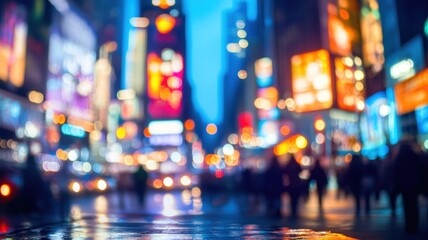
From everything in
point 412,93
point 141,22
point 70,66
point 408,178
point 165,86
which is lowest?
point 408,178

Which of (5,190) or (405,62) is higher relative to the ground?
(405,62)

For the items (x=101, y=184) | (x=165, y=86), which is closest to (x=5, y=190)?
(x=101, y=184)

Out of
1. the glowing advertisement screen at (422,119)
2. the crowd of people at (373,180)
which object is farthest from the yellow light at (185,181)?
the crowd of people at (373,180)

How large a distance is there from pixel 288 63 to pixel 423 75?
187 feet

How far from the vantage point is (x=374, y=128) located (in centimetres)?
5419

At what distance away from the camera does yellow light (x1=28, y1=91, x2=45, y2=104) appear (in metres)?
72.2

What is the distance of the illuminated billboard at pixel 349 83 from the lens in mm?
74500

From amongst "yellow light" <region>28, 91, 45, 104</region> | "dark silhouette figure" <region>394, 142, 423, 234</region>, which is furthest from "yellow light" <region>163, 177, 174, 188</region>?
"dark silhouette figure" <region>394, 142, 423, 234</region>

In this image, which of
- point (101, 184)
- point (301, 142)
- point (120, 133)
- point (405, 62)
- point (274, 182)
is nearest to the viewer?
point (274, 182)

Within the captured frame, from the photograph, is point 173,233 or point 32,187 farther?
point 32,187

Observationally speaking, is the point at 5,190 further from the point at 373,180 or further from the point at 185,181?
the point at 185,181

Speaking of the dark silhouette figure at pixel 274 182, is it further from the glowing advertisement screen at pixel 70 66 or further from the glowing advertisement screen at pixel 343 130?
the glowing advertisement screen at pixel 70 66

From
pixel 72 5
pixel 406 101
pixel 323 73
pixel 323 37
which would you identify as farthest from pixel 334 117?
pixel 72 5

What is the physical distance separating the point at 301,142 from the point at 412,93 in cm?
4351
